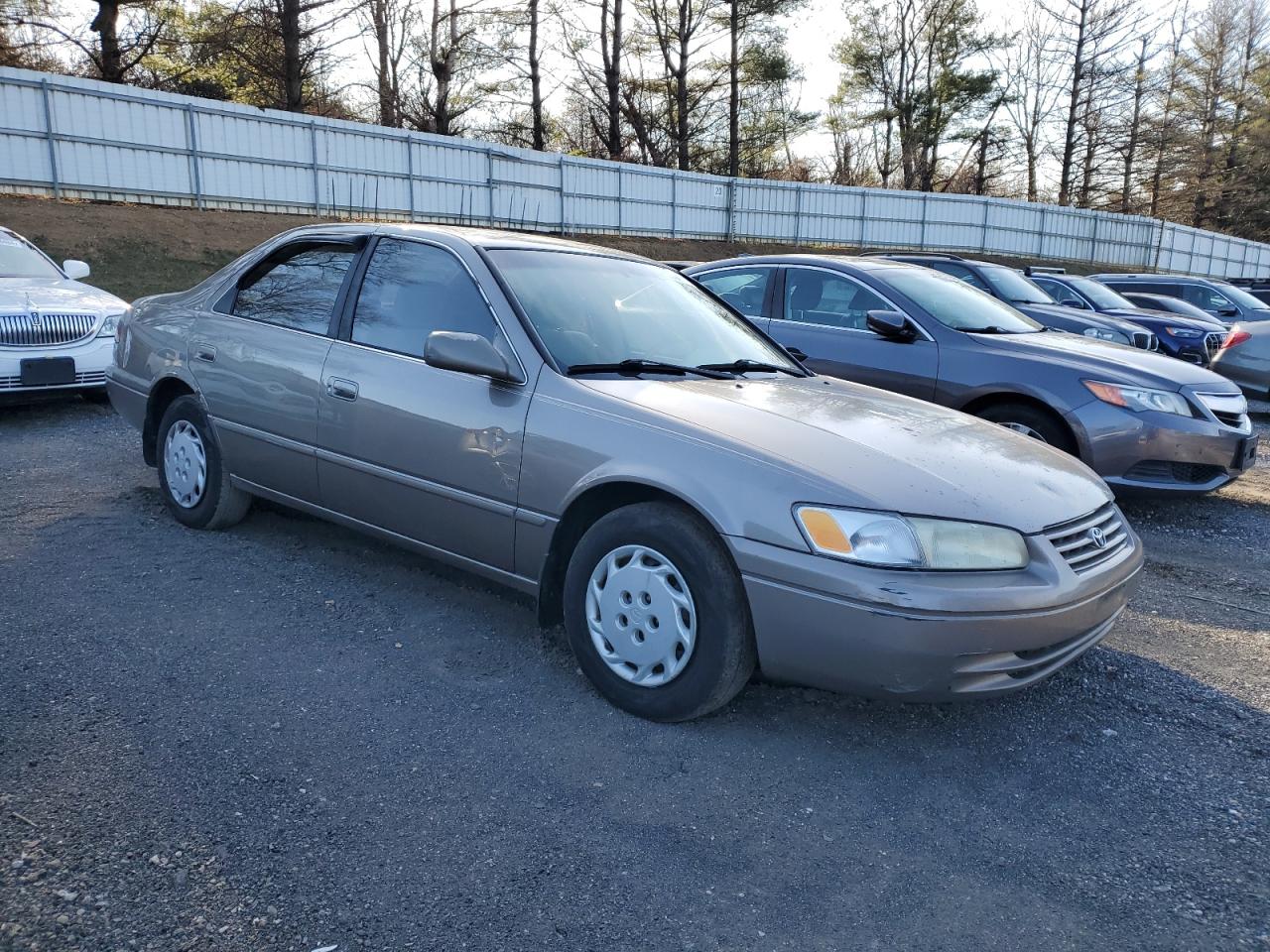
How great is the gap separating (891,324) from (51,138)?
1599 centimetres

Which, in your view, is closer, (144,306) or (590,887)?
(590,887)

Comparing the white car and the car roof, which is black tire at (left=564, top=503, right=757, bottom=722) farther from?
the white car

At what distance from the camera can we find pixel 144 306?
5309mm

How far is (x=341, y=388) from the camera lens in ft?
13.0

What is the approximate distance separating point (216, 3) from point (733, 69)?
16034mm

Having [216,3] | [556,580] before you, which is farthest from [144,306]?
[216,3]

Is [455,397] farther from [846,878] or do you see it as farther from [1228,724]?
[1228,724]

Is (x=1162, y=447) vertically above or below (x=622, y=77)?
below

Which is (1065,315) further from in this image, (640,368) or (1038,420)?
(640,368)

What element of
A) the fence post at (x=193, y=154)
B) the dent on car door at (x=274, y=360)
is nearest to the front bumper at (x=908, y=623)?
the dent on car door at (x=274, y=360)

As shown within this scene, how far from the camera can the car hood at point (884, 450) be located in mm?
2867

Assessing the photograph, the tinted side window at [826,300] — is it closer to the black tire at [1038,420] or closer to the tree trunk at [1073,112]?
the black tire at [1038,420]

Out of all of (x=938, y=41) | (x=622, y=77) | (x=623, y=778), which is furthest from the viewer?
(x=938, y=41)

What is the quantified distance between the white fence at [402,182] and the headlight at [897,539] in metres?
17.8
